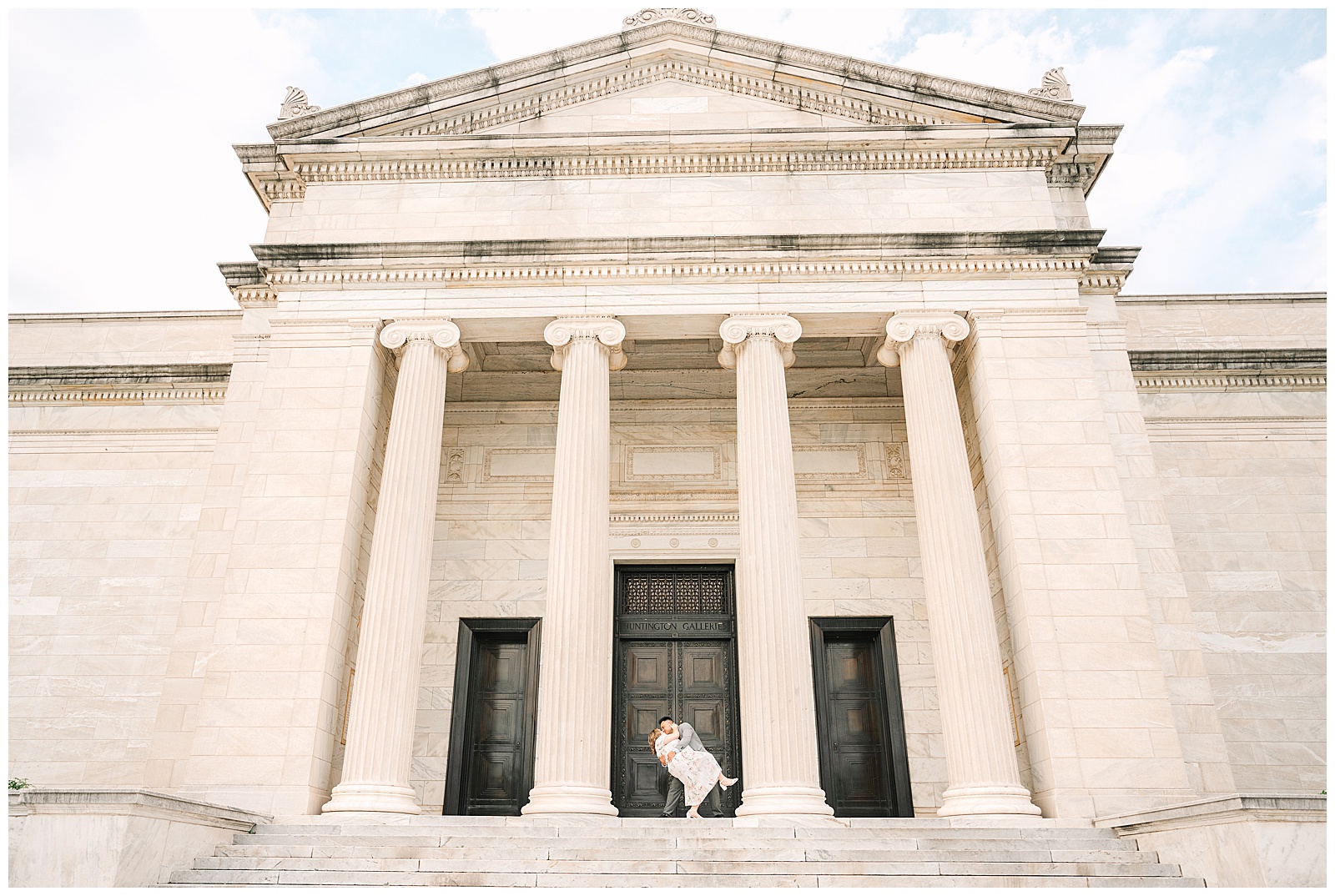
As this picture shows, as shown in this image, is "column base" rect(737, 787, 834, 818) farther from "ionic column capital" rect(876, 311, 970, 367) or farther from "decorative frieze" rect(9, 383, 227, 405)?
"decorative frieze" rect(9, 383, 227, 405)

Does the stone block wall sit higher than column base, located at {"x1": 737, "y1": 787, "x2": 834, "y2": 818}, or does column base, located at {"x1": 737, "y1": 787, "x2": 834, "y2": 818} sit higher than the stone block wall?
the stone block wall

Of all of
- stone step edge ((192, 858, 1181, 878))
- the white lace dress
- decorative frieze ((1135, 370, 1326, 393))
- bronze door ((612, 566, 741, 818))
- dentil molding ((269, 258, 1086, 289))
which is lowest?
stone step edge ((192, 858, 1181, 878))

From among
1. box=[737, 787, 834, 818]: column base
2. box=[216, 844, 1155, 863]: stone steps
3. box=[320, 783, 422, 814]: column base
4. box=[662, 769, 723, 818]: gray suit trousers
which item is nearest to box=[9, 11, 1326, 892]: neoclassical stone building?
box=[320, 783, 422, 814]: column base

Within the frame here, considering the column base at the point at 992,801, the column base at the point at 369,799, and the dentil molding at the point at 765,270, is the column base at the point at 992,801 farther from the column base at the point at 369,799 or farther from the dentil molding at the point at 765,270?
the dentil molding at the point at 765,270

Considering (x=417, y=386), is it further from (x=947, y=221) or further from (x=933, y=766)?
(x=933, y=766)

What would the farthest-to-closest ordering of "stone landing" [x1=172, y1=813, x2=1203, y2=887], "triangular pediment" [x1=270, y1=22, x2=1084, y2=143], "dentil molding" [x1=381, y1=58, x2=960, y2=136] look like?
"dentil molding" [x1=381, y1=58, x2=960, y2=136] → "triangular pediment" [x1=270, y1=22, x2=1084, y2=143] → "stone landing" [x1=172, y1=813, x2=1203, y2=887]

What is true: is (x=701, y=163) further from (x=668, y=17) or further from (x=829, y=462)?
(x=829, y=462)

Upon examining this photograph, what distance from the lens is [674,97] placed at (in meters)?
19.2

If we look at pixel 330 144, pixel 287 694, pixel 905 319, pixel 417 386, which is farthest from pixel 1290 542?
pixel 330 144

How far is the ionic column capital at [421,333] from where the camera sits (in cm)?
1659

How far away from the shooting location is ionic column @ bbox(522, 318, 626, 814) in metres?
13.5

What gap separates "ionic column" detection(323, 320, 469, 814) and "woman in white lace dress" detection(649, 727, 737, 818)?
379cm

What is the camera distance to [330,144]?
1811 cm

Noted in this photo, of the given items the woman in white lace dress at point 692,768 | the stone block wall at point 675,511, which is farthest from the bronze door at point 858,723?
the woman in white lace dress at point 692,768
